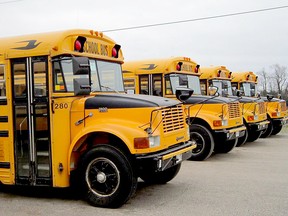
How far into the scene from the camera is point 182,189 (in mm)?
6574

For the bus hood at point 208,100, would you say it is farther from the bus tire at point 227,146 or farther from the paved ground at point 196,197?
the paved ground at point 196,197

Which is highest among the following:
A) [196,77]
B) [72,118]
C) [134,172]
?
[196,77]

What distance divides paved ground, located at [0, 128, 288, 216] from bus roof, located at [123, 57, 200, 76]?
9.04ft

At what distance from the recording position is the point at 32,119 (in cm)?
581

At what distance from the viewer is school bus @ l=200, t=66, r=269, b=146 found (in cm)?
1219

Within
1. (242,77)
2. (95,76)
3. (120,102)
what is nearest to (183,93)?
(95,76)

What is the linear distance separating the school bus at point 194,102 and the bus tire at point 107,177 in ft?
12.9

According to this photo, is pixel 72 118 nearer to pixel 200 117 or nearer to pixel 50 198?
pixel 50 198

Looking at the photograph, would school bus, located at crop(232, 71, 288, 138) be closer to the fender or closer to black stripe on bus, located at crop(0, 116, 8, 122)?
the fender

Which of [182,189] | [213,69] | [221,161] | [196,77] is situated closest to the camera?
[182,189]

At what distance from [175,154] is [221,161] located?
4137 millimetres

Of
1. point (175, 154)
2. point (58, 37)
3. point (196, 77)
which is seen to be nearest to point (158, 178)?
point (175, 154)

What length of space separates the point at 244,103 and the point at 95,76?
7.32 metres

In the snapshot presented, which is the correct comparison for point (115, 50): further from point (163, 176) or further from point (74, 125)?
point (163, 176)
